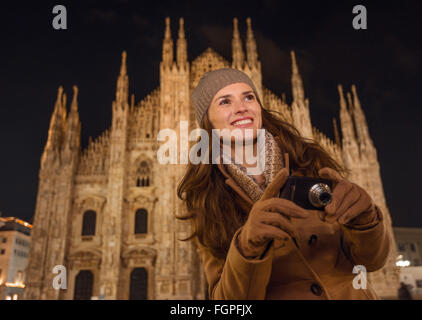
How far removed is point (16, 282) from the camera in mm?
37250

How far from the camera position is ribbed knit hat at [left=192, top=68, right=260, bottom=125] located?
5.91 ft

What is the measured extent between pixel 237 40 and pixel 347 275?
20876mm

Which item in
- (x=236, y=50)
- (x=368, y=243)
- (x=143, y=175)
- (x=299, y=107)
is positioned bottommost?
(x=368, y=243)

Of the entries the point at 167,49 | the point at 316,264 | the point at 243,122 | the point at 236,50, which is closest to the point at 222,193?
the point at 243,122

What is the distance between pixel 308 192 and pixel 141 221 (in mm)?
18491

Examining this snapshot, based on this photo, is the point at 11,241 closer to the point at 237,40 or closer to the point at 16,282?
the point at 16,282

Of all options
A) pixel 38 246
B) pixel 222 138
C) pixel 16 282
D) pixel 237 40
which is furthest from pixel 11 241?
pixel 222 138

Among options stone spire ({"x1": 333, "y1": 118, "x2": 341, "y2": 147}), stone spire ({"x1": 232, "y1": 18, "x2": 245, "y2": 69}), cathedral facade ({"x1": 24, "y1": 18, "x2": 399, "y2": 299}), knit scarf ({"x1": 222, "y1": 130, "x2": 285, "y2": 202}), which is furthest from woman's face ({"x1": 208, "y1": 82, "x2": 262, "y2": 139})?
stone spire ({"x1": 333, "y1": 118, "x2": 341, "y2": 147})

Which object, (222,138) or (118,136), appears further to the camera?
(118,136)

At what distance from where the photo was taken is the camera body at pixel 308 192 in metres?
1.06

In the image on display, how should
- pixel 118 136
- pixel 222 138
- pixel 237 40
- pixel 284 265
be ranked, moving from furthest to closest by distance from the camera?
pixel 237 40 < pixel 118 136 < pixel 222 138 < pixel 284 265

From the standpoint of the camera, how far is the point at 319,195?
1.06 m

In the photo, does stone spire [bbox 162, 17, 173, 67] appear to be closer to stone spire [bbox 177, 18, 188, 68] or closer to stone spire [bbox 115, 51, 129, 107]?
stone spire [bbox 177, 18, 188, 68]

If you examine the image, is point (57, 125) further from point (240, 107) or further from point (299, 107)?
point (240, 107)
